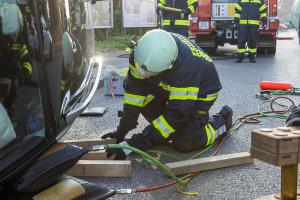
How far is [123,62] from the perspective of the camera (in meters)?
10.3

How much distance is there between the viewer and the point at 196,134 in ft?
11.9

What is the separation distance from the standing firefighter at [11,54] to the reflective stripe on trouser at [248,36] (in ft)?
26.3

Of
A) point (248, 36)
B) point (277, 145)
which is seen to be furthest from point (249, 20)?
point (277, 145)

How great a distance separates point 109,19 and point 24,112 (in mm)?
13955

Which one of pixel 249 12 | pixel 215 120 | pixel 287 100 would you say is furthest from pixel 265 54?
pixel 215 120

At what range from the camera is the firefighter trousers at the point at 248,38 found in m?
9.52

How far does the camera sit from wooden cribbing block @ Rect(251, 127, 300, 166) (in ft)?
6.61

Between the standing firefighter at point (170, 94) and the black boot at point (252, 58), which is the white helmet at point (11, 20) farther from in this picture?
the black boot at point (252, 58)

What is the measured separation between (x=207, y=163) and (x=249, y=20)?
22.4 ft

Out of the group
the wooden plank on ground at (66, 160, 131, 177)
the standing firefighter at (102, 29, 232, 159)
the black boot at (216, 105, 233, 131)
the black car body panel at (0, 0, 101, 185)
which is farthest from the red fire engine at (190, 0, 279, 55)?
the black car body panel at (0, 0, 101, 185)

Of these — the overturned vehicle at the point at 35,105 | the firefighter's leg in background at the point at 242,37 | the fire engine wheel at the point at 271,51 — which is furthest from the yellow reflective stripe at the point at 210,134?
the fire engine wheel at the point at 271,51

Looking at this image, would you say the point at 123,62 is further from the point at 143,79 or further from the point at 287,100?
the point at 143,79

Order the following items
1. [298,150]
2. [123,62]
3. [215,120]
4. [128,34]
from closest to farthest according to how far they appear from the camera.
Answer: [298,150] < [215,120] < [123,62] < [128,34]

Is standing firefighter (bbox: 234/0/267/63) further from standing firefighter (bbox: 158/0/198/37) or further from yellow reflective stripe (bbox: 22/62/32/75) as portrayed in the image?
yellow reflective stripe (bbox: 22/62/32/75)
